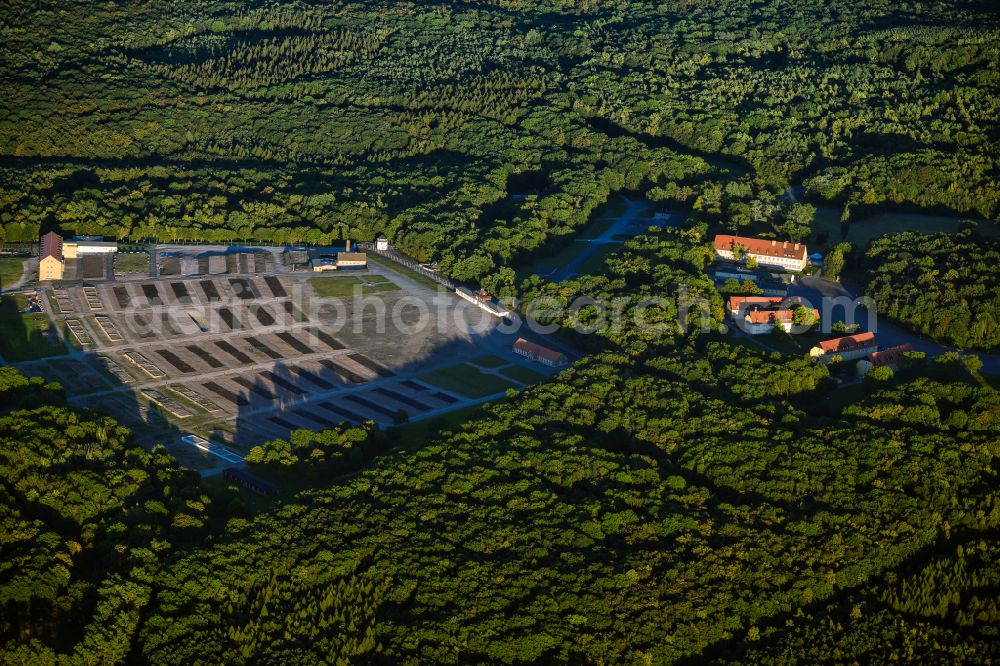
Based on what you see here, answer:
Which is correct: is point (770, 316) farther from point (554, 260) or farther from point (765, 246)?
point (554, 260)

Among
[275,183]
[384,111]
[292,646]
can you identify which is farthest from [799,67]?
[292,646]

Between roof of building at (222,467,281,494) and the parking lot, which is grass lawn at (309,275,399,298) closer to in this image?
the parking lot

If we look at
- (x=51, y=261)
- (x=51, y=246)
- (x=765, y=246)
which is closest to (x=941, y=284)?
(x=765, y=246)

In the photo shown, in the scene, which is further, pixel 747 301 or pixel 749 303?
pixel 747 301

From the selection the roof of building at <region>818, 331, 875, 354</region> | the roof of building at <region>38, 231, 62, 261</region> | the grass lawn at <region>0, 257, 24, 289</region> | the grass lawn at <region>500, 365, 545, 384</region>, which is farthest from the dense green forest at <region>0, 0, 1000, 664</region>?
the grass lawn at <region>0, 257, 24, 289</region>

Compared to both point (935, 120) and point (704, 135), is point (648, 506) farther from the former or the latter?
point (935, 120)
